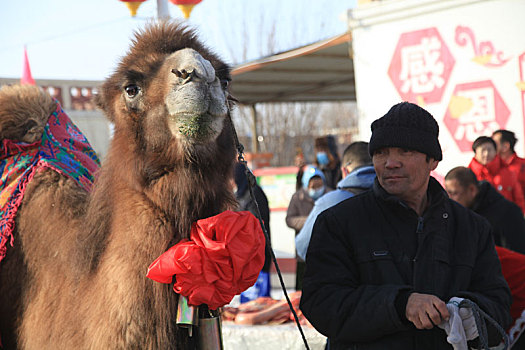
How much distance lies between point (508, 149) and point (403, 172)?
15.6 feet

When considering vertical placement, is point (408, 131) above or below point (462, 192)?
above

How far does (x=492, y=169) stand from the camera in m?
6.61

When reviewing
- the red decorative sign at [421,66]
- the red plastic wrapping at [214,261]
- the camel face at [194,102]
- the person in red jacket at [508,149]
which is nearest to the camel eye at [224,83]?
the camel face at [194,102]

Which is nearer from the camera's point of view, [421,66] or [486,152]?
[486,152]

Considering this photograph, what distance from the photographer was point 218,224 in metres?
2.13

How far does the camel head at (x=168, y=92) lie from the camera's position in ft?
6.85

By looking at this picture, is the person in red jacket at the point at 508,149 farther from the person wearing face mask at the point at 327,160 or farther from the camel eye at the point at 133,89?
the camel eye at the point at 133,89

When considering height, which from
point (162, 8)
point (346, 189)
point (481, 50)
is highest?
point (162, 8)

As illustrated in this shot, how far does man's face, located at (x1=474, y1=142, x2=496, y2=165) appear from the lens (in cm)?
642

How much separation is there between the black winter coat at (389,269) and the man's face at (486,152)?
4.17 meters

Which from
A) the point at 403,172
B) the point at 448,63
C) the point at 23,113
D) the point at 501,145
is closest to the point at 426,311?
the point at 403,172

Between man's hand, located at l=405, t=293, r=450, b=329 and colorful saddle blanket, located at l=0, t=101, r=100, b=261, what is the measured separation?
1.65 meters

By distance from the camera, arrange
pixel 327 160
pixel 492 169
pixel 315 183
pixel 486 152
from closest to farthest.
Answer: pixel 486 152 → pixel 492 169 → pixel 315 183 → pixel 327 160

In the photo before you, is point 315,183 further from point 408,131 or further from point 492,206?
point 408,131
